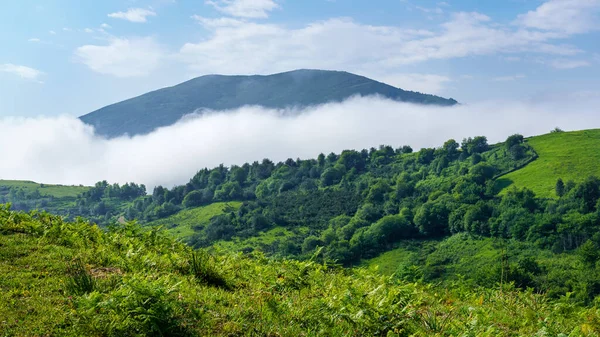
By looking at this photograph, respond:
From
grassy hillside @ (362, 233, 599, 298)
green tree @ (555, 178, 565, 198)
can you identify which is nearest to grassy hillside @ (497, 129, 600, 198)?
green tree @ (555, 178, 565, 198)

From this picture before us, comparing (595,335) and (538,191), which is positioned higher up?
(595,335)

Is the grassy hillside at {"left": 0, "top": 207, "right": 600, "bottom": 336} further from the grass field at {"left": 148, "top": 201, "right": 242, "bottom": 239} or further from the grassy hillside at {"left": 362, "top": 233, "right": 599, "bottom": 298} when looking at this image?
the grass field at {"left": 148, "top": 201, "right": 242, "bottom": 239}

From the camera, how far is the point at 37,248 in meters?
10.1

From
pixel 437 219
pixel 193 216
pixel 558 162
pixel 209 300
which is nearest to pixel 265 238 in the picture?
pixel 193 216

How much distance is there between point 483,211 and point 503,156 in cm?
5348

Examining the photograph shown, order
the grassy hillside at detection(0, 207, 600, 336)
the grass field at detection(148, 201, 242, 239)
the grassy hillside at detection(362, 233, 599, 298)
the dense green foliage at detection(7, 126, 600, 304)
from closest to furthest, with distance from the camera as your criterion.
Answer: the grassy hillside at detection(0, 207, 600, 336) → the grassy hillside at detection(362, 233, 599, 298) → the dense green foliage at detection(7, 126, 600, 304) → the grass field at detection(148, 201, 242, 239)

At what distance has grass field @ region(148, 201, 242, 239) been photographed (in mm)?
171012

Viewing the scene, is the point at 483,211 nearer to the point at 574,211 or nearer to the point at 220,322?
the point at 574,211

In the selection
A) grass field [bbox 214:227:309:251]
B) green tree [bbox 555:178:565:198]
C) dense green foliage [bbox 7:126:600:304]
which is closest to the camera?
dense green foliage [bbox 7:126:600:304]

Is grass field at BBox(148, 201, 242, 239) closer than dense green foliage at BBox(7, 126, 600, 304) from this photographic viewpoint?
No

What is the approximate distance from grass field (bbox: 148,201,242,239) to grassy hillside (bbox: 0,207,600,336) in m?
156

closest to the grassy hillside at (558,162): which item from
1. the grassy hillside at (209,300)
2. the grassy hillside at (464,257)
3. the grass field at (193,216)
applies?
the grassy hillside at (464,257)

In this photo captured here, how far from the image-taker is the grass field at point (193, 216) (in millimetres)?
171012

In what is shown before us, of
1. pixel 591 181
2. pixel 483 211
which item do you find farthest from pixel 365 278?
pixel 591 181
